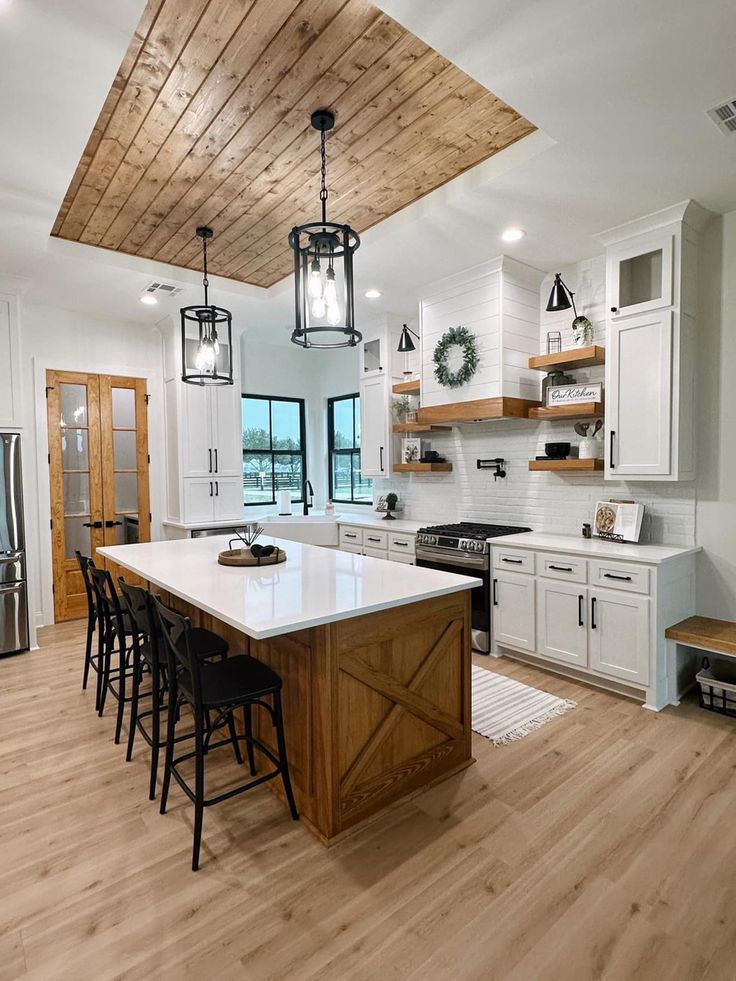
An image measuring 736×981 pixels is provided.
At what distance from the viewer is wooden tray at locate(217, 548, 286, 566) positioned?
3.11 metres

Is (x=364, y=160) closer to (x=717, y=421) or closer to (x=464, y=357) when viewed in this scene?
(x=464, y=357)

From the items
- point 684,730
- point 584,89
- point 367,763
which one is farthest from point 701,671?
point 584,89

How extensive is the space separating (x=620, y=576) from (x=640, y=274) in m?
1.98

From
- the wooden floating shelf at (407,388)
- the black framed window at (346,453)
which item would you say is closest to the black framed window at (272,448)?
the black framed window at (346,453)

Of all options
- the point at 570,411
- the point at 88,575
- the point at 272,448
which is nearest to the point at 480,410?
the point at 570,411

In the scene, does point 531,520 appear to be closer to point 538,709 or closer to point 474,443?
point 474,443

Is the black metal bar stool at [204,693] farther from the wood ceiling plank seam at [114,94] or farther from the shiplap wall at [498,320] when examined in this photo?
the shiplap wall at [498,320]

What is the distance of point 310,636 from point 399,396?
148 inches

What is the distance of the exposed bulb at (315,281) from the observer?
2291 mm

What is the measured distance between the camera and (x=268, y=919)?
178 cm

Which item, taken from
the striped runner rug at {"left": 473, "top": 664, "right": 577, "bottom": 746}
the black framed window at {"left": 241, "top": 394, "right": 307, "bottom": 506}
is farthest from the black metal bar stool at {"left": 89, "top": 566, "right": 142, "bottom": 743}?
the black framed window at {"left": 241, "top": 394, "right": 307, "bottom": 506}

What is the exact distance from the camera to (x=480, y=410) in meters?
4.28

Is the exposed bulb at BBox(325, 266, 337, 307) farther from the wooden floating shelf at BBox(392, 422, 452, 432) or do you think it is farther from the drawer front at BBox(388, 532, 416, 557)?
the drawer front at BBox(388, 532, 416, 557)

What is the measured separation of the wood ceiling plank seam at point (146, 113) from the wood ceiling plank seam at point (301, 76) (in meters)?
0.38
